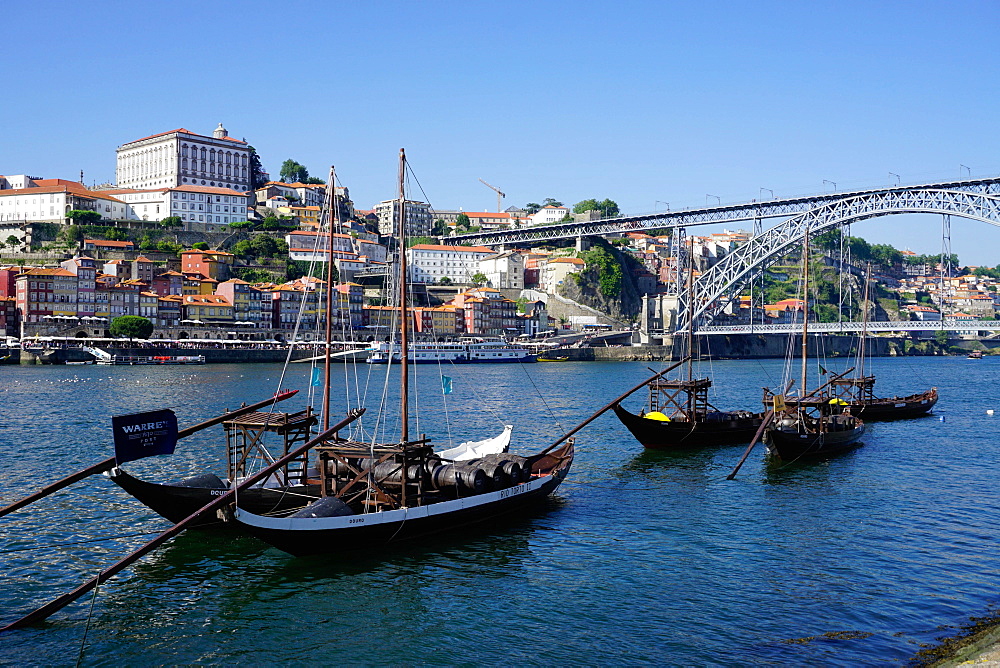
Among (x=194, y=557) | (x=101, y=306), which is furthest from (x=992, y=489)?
(x=101, y=306)

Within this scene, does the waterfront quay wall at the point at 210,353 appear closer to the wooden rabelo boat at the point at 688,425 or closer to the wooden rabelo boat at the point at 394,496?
the wooden rabelo boat at the point at 688,425

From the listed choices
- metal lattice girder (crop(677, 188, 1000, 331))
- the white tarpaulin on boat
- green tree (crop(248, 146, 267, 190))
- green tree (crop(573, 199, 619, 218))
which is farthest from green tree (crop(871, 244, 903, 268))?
the white tarpaulin on boat

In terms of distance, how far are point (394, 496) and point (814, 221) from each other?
60155mm

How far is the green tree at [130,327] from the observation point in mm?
69250

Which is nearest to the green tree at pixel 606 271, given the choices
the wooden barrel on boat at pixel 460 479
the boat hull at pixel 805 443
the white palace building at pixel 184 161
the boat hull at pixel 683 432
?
the white palace building at pixel 184 161

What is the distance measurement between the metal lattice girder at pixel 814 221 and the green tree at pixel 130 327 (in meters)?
45.3

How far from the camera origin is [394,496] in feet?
44.4

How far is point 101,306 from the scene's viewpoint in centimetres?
7225

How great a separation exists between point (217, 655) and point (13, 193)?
9606 cm

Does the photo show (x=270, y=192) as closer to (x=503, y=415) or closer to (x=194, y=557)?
(x=503, y=415)

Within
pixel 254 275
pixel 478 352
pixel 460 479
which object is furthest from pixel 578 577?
pixel 254 275

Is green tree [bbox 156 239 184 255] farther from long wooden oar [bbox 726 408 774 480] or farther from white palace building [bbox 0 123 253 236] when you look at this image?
long wooden oar [bbox 726 408 774 480]

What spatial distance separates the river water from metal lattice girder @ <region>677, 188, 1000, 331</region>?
1556 inches

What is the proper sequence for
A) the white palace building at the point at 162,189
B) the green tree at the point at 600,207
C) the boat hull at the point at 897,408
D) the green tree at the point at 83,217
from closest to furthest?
the boat hull at the point at 897,408 < the green tree at the point at 83,217 < the white palace building at the point at 162,189 < the green tree at the point at 600,207
